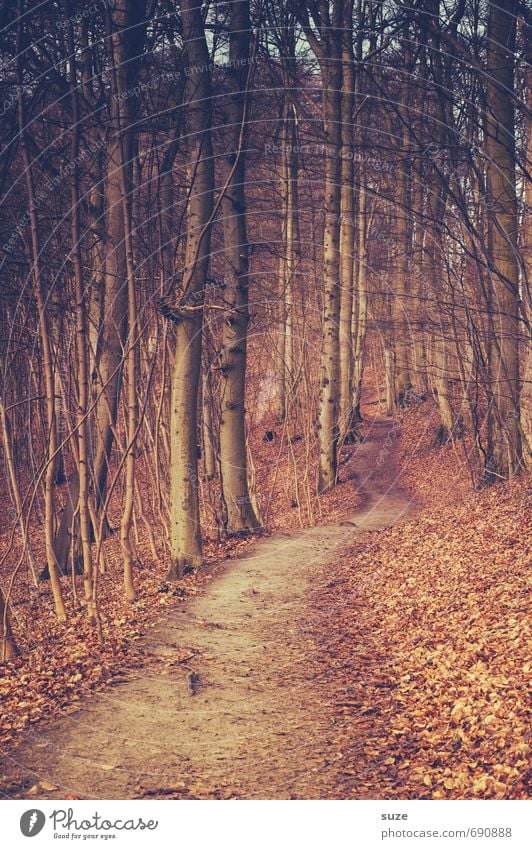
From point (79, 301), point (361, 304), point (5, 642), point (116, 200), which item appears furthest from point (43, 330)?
point (361, 304)

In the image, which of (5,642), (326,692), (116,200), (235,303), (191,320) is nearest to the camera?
(326,692)

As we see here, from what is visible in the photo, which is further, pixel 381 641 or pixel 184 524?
pixel 184 524

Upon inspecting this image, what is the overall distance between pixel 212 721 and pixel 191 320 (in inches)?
265

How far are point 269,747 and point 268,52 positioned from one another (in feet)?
47.3

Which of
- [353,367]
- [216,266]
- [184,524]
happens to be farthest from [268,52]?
[353,367]

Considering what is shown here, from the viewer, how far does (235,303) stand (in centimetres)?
1399

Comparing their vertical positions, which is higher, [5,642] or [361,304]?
[361,304]

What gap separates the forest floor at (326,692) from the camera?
5.82m

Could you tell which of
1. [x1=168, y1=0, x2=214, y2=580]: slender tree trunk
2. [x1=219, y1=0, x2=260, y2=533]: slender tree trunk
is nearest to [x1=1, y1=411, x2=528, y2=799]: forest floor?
[x1=168, y1=0, x2=214, y2=580]: slender tree trunk

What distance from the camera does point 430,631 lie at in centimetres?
836

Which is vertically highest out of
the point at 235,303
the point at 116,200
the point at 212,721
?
the point at 116,200

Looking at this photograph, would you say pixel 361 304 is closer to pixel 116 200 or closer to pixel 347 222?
pixel 347 222

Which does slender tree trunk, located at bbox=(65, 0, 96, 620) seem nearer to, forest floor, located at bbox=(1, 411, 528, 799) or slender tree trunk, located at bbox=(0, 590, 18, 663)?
slender tree trunk, located at bbox=(0, 590, 18, 663)

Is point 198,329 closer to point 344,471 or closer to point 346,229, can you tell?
point 344,471
